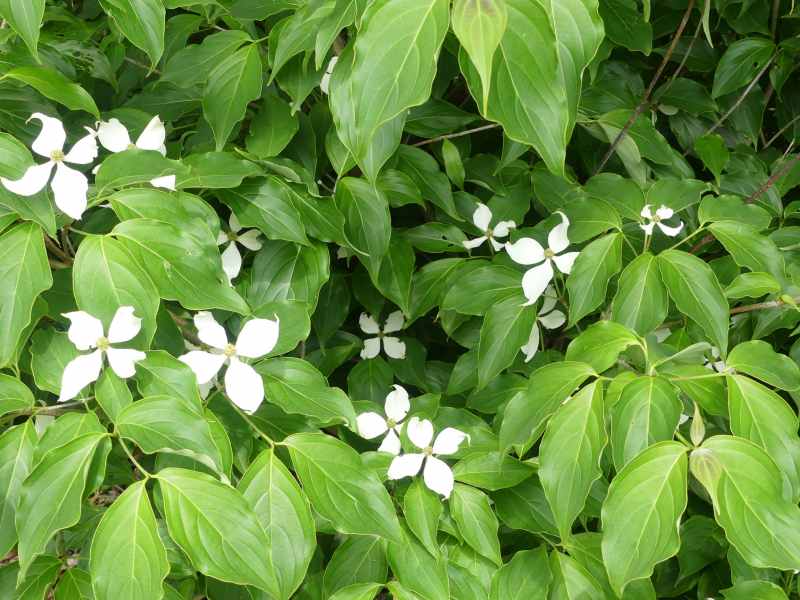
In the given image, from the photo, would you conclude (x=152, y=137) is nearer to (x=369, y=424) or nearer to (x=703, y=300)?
(x=369, y=424)

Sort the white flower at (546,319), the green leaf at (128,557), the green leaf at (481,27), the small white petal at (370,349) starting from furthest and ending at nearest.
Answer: the small white petal at (370,349) < the white flower at (546,319) < the green leaf at (128,557) < the green leaf at (481,27)

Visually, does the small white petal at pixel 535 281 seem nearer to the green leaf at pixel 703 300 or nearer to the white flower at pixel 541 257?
the white flower at pixel 541 257

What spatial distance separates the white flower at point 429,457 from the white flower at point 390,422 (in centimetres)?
3

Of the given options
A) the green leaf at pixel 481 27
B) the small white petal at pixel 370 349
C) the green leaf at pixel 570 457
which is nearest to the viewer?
the green leaf at pixel 481 27

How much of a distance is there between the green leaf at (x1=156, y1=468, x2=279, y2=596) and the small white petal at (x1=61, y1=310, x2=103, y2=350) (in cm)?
18

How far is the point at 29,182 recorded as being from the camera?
0.95 metres

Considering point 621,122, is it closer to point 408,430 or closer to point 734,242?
point 734,242

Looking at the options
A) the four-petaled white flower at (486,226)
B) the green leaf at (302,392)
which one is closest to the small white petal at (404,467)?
the green leaf at (302,392)

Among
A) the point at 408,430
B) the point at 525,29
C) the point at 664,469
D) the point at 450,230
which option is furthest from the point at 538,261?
the point at 525,29

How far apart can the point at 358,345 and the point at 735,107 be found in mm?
930

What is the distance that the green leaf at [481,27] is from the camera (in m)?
0.72

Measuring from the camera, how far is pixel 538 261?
1.31 meters

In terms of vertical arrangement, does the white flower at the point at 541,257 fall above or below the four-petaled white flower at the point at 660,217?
below

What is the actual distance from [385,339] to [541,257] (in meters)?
0.37
